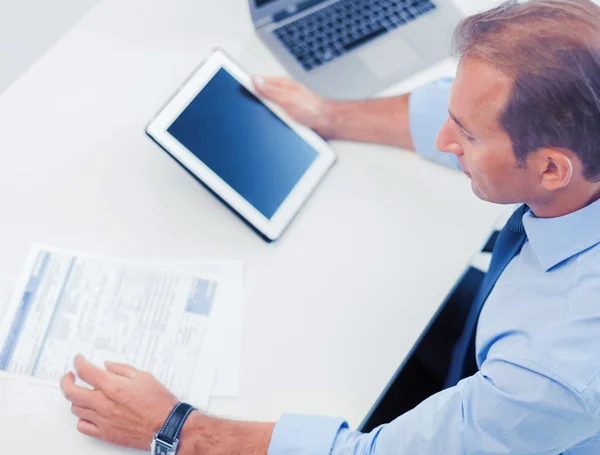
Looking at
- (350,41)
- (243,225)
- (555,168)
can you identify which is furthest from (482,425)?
(350,41)

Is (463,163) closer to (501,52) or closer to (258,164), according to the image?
(501,52)

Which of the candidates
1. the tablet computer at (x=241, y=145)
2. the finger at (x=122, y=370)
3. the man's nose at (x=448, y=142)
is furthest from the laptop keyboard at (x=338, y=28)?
the finger at (x=122, y=370)

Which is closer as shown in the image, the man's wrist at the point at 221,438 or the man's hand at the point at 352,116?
the man's wrist at the point at 221,438

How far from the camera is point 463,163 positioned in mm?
819

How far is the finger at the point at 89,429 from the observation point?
2.65 ft

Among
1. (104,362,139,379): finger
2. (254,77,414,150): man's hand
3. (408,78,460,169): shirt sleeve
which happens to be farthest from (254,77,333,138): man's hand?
(104,362,139,379): finger

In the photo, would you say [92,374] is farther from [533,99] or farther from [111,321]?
[533,99]

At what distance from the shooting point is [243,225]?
3.17 ft

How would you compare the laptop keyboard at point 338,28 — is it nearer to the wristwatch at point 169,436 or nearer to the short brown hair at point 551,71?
the short brown hair at point 551,71

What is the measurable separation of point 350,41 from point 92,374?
694mm

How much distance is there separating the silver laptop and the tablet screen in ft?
0.45

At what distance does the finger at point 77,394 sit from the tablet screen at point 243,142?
1.15 ft

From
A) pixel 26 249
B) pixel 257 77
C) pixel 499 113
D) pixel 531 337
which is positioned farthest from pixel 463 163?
pixel 26 249

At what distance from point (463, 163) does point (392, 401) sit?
21.2 inches
